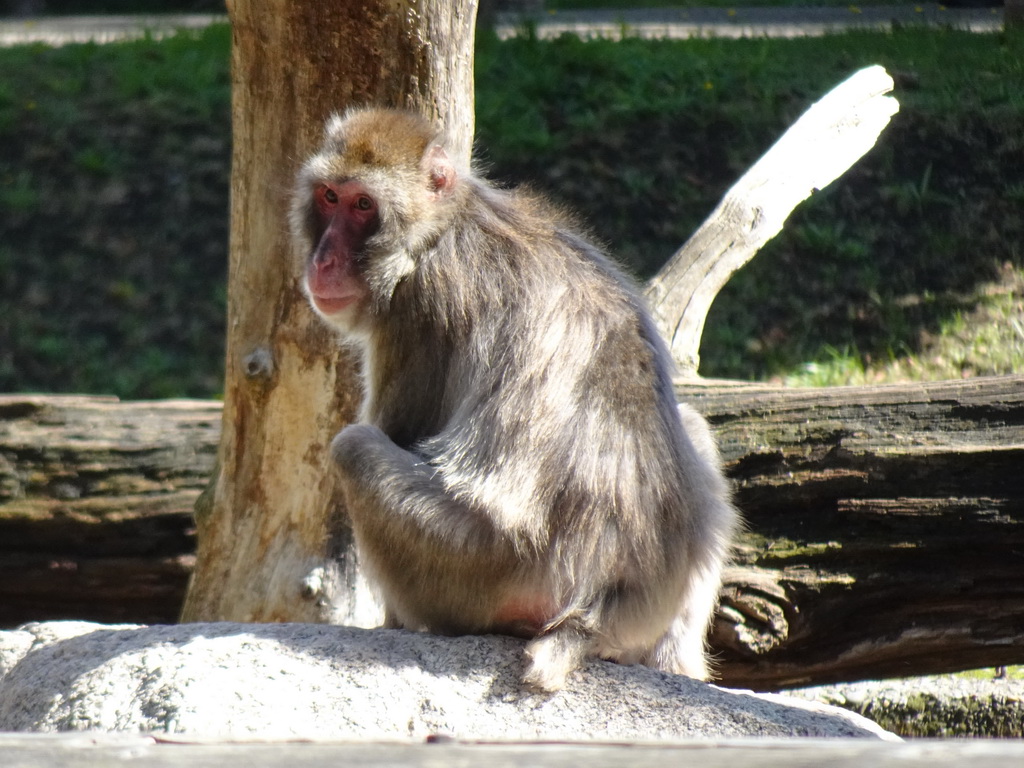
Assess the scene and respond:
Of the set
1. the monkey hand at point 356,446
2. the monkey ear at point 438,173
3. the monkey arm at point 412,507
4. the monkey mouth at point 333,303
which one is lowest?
the monkey arm at point 412,507

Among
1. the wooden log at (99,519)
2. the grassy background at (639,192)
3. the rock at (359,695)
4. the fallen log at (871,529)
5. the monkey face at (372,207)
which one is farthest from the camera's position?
the grassy background at (639,192)

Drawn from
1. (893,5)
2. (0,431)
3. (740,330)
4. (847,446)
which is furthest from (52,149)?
(893,5)

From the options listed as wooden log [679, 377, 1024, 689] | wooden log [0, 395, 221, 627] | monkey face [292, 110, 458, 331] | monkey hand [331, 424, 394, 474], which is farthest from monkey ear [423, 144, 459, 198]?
wooden log [0, 395, 221, 627]

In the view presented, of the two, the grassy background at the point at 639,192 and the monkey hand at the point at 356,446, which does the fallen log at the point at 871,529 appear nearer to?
the monkey hand at the point at 356,446

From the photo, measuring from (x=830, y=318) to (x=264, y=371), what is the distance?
5209 mm

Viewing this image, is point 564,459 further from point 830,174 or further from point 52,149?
point 52,149

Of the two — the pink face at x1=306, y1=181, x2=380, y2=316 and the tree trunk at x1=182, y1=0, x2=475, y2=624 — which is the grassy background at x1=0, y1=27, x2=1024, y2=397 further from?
the pink face at x1=306, y1=181, x2=380, y2=316

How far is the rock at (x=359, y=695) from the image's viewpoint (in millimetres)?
3152

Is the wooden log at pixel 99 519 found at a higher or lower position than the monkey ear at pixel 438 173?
lower

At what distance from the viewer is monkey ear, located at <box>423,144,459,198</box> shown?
13.0 ft

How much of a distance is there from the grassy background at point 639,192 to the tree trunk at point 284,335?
160 inches

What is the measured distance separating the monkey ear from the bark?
177 centimetres

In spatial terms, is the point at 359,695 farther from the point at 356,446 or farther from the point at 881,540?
the point at 881,540

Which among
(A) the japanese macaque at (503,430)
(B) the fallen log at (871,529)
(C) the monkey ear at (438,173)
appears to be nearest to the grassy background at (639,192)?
(B) the fallen log at (871,529)
